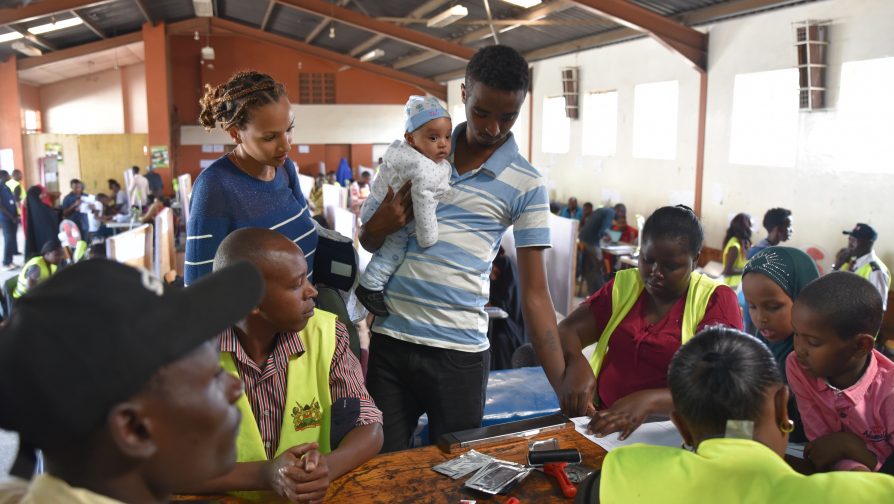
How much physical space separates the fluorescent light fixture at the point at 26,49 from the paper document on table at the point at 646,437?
1591cm

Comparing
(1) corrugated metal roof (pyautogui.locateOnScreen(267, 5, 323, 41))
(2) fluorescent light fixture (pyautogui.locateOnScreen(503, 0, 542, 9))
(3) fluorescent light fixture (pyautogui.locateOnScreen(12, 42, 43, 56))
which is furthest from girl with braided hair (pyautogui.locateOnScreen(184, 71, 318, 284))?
(3) fluorescent light fixture (pyautogui.locateOnScreen(12, 42, 43, 56))

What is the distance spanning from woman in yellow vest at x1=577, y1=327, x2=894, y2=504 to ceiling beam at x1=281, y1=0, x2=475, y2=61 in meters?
12.5

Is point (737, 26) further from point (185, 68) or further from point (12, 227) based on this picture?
point (185, 68)

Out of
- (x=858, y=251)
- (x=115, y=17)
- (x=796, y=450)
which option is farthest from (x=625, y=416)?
(x=115, y=17)

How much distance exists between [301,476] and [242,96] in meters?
1.16

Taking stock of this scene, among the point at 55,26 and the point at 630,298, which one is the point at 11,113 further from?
the point at 630,298

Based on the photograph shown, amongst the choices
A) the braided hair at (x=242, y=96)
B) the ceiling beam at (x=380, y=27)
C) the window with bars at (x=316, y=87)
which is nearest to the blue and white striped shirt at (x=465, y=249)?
the braided hair at (x=242, y=96)

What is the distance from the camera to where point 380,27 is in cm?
1294

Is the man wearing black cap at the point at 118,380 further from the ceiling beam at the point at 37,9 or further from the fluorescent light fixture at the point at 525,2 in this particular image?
the ceiling beam at the point at 37,9

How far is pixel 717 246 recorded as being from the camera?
9055 mm

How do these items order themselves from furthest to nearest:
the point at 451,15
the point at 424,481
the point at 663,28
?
1. the point at 451,15
2. the point at 663,28
3. the point at 424,481

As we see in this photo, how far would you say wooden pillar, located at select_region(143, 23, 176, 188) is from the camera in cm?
1565

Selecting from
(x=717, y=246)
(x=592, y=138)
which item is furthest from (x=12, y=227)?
(x=717, y=246)

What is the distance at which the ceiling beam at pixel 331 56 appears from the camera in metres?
17.5
